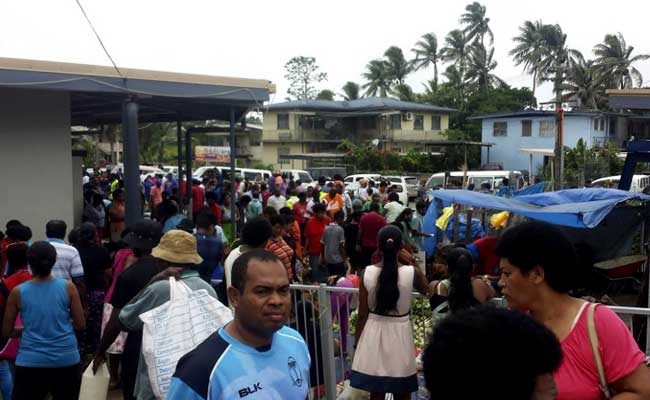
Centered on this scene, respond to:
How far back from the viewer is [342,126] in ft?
186

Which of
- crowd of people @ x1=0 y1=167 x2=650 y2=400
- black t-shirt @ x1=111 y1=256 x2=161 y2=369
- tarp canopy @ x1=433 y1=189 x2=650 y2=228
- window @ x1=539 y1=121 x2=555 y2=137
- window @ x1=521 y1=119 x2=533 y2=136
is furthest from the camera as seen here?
window @ x1=521 y1=119 x2=533 y2=136

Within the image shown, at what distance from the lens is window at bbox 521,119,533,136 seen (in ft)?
159

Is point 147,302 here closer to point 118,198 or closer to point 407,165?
point 118,198

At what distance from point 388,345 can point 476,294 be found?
0.81 m

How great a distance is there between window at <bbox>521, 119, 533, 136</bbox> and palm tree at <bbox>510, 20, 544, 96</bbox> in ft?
56.0

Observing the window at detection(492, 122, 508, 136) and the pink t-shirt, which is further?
the window at detection(492, 122, 508, 136)

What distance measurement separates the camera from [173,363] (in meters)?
3.70

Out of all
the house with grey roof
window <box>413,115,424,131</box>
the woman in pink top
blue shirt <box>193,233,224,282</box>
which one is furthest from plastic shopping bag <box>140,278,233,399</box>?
window <box>413,115,424,131</box>

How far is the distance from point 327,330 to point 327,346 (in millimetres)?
134

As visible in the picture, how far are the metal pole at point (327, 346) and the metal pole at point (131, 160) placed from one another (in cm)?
411

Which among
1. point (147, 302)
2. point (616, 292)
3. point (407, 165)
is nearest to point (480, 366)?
point (147, 302)

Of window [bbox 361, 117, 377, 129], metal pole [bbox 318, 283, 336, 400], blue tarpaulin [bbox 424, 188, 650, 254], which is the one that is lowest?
metal pole [bbox 318, 283, 336, 400]

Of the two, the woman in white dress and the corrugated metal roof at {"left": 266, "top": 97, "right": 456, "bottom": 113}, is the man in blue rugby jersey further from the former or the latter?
the corrugated metal roof at {"left": 266, "top": 97, "right": 456, "bottom": 113}

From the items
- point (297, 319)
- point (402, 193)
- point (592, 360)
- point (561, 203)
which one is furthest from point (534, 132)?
point (592, 360)
